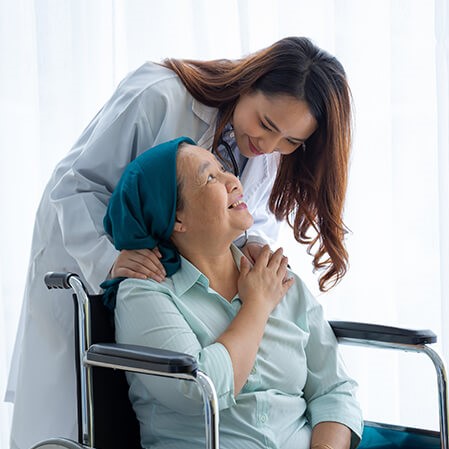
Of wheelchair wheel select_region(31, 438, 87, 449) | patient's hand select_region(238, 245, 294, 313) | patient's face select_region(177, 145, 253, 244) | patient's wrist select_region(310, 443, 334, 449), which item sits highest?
patient's face select_region(177, 145, 253, 244)

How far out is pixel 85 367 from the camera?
1.62 metres

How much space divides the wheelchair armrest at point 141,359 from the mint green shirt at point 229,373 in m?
0.12

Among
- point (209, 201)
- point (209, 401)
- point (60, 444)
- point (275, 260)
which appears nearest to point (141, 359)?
point (209, 401)

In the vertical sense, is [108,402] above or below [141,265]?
below

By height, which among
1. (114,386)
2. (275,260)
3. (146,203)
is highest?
(146,203)

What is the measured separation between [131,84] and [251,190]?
369mm

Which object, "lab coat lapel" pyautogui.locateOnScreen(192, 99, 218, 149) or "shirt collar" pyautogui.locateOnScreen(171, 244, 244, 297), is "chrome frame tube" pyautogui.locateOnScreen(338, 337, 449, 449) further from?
"lab coat lapel" pyautogui.locateOnScreen(192, 99, 218, 149)

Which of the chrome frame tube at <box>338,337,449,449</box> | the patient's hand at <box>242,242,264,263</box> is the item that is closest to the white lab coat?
the patient's hand at <box>242,242,264,263</box>

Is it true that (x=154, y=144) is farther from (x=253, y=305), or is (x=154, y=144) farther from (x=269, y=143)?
(x=253, y=305)

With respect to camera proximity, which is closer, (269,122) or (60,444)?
(60,444)

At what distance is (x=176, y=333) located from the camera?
153cm

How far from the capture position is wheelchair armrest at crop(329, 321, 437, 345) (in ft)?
5.39

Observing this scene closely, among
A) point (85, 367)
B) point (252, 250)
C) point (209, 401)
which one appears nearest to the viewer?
point (209, 401)

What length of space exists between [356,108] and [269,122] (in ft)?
2.28
